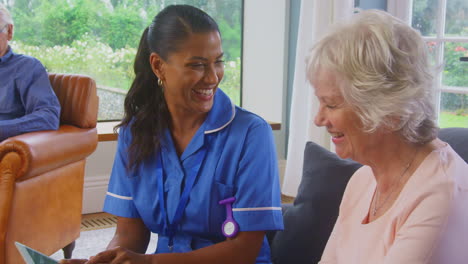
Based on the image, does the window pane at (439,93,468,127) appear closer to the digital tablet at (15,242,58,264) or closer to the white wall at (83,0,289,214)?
the white wall at (83,0,289,214)

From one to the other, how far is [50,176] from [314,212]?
1.43m

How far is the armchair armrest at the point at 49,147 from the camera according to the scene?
235cm

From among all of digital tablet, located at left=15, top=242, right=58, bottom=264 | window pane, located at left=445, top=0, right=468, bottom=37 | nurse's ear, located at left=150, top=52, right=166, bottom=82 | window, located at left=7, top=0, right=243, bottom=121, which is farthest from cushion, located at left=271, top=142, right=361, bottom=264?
window, located at left=7, top=0, right=243, bottom=121

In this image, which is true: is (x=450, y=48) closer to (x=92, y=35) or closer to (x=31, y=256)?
(x=92, y=35)

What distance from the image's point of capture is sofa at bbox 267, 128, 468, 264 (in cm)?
164

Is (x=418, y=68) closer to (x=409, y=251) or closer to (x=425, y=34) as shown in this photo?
(x=409, y=251)

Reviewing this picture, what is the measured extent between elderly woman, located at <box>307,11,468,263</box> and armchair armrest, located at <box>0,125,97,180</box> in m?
1.52

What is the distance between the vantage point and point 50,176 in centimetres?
262

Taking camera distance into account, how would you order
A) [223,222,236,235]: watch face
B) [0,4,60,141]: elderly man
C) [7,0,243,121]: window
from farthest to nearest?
[7,0,243,121]: window → [0,4,60,141]: elderly man → [223,222,236,235]: watch face

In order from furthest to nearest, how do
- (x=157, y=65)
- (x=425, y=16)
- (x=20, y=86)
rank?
(x=425, y=16), (x=20, y=86), (x=157, y=65)

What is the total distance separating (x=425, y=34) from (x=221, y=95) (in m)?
2.02

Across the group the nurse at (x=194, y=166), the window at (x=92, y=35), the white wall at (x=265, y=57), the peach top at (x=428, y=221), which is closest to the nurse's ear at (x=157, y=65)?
the nurse at (x=194, y=166)

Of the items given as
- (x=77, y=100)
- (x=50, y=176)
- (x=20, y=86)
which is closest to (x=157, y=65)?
(x=50, y=176)

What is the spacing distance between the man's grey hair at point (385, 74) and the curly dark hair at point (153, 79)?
576 mm
